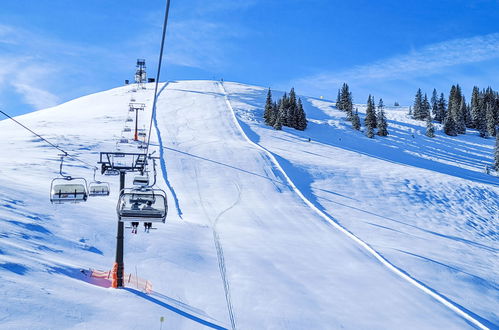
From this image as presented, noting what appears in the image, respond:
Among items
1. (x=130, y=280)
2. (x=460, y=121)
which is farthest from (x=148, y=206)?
(x=460, y=121)

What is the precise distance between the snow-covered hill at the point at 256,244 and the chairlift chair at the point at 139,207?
2824 mm

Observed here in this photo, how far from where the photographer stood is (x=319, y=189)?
32.3 meters

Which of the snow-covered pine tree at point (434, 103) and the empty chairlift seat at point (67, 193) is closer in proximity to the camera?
the empty chairlift seat at point (67, 193)

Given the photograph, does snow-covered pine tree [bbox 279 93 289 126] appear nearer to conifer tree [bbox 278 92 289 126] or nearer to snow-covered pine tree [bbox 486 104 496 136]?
conifer tree [bbox 278 92 289 126]

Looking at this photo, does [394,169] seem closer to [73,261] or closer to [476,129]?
[73,261]

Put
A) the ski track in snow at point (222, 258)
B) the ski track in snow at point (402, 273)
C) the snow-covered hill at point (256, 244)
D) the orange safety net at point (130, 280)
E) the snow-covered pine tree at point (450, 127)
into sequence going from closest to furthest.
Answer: the snow-covered hill at point (256, 244) < the ski track in snow at point (222, 258) < the orange safety net at point (130, 280) < the ski track in snow at point (402, 273) < the snow-covered pine tree at point (450, 127)

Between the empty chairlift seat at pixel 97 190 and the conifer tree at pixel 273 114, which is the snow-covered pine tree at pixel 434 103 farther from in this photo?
the empty chairlift seat at pixel 97 190

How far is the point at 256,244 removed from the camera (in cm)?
1956

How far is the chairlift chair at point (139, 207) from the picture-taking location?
1069 centimetres

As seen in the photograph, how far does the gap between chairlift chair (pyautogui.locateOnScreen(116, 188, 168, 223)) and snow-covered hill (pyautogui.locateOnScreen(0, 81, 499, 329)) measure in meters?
2.82

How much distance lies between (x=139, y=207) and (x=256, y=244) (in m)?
9.71

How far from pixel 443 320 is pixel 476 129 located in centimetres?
7981

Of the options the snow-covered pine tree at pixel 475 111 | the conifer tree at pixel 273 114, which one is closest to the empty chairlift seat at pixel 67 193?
the conifer tree at pixel 273 114

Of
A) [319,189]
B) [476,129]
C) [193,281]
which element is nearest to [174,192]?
[319,189]
